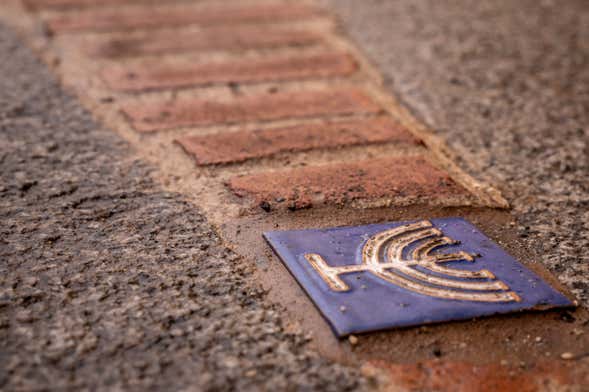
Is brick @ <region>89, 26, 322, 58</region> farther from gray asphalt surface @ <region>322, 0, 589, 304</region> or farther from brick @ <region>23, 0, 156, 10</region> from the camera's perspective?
brick @ <region>23, 0, 156, 10</region>

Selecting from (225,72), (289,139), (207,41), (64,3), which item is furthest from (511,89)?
(64,3)

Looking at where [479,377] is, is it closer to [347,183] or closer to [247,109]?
[347,183]

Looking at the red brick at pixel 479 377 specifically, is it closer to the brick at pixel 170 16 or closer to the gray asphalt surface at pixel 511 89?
the gray asphalt surface at pixel 511 89

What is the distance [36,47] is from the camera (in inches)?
118

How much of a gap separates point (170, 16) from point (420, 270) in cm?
218

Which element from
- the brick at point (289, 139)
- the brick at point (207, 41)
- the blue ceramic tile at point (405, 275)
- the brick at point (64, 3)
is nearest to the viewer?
the blue ceramic tile at point (405, 275)

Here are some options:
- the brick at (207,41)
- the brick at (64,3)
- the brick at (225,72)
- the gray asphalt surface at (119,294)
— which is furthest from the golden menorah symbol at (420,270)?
the brick at (64,3)

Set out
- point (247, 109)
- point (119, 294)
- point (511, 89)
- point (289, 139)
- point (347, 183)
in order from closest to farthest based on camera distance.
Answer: point (119, 294) → point (347, 183) → point (289, 139) → point (247, 109) → point (511, 89)

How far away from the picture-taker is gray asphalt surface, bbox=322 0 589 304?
77.6 inches

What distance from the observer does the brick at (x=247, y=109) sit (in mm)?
2410

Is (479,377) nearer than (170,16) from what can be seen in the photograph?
Yes

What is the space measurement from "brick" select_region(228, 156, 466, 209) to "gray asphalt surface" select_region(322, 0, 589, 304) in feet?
0.54

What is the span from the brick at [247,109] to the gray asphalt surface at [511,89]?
0.21 meters

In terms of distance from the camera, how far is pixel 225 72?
2838 mm
